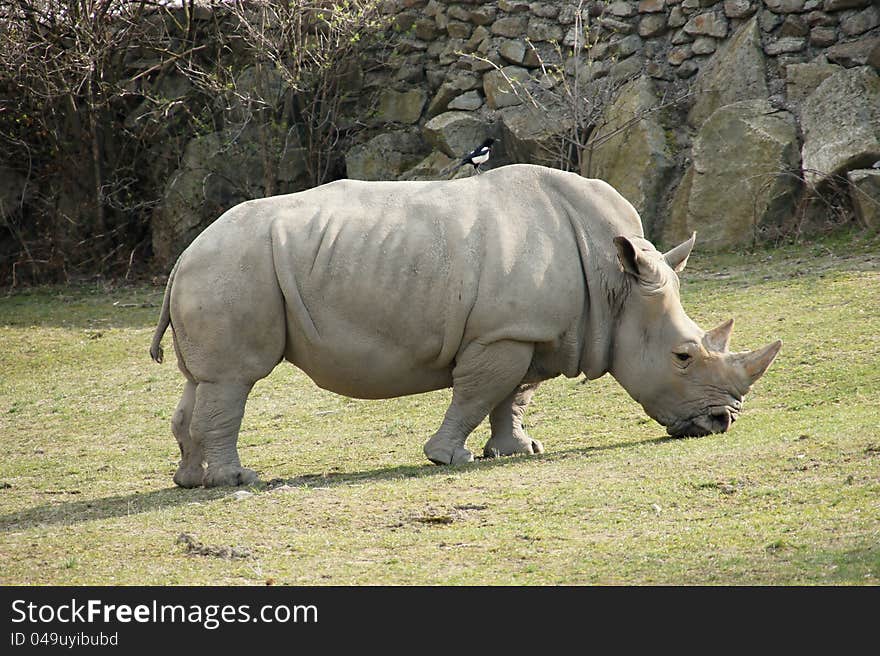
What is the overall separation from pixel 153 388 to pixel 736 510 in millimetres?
7968

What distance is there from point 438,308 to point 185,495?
2.01 meters

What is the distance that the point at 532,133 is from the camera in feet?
61.6

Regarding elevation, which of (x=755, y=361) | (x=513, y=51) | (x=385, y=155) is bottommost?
(x=385, y=155)

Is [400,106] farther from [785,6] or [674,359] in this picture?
[674,359]

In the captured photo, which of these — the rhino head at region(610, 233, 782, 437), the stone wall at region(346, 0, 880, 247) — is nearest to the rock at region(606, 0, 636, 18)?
the stone wall at region(346, 0, 880, 247)

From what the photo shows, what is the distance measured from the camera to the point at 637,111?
18.1 metres

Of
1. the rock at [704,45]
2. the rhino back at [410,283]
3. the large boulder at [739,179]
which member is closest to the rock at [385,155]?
the rock at [704,45]

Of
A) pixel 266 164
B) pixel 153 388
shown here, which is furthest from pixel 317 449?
pixel 266 164

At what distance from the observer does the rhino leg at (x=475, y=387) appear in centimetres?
880

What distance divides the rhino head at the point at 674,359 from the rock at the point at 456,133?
10119mm

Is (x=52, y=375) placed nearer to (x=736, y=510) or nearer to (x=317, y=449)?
(x=317, y=449)

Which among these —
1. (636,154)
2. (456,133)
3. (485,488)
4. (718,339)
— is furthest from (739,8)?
(485,488)

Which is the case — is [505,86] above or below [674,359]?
above

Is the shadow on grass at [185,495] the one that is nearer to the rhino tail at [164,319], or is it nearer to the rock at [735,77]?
the rhino tail at [164,319]
